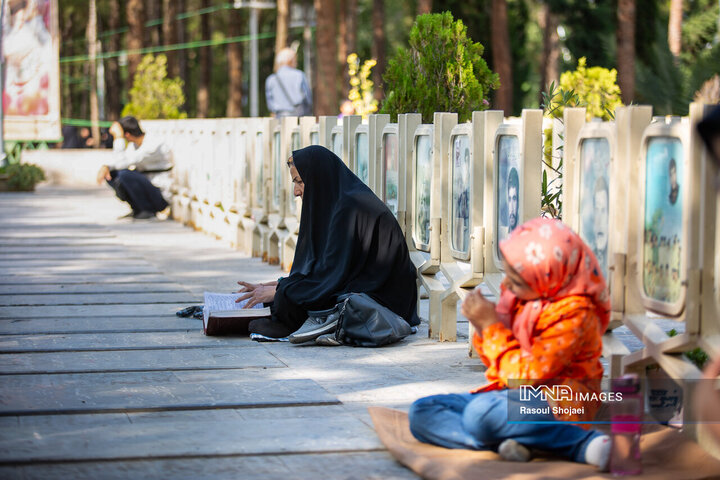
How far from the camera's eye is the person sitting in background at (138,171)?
1633cm

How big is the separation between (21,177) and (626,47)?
449 inches

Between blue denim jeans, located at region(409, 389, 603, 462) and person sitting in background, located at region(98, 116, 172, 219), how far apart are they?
12081mm

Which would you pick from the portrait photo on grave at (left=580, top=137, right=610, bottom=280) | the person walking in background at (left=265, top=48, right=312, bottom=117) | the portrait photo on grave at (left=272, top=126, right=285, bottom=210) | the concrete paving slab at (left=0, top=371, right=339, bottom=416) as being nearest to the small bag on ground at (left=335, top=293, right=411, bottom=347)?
the concrete paving slab at (left=0, top=371, right=339, bottom=416)

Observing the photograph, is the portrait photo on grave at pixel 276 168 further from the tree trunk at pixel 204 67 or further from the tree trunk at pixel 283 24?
the tree trunk at pixel 204 67

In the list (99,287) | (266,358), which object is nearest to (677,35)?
(99,287)

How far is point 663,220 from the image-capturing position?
15.8 feet

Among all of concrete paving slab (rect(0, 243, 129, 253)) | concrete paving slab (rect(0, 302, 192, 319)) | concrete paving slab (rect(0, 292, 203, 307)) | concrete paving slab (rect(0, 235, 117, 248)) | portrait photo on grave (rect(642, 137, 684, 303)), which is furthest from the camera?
concrete paving slab (rect(0, 235, 117, 248))

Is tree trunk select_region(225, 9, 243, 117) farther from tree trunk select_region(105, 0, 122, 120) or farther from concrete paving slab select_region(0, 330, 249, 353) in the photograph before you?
concrete paving slab select_region(0, 330, 249, 353)

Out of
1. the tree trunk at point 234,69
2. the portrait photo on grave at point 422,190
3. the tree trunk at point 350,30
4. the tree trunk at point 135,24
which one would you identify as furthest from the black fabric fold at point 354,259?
the tree trunk at point 350,30

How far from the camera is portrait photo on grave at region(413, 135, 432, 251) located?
25.0 feet

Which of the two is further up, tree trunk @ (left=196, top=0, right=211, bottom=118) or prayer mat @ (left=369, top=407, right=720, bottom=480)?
tree trunk @ (left=196, top=0, right=211, bottom=118)

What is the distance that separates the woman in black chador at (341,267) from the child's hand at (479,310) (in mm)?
2655

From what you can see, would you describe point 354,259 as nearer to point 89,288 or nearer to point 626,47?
point 89,288

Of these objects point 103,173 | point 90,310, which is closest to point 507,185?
point 90,310
